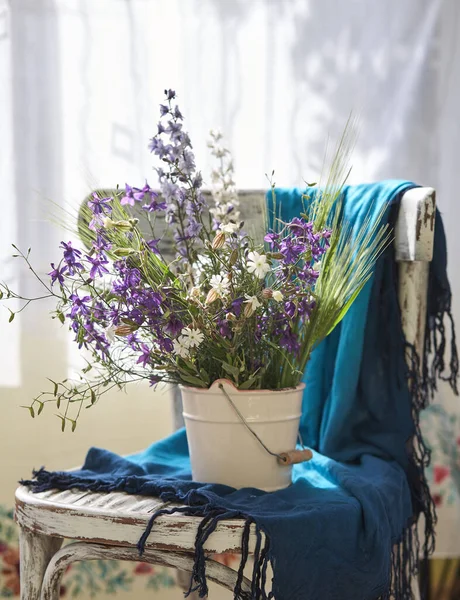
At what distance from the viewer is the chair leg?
35.5 inches

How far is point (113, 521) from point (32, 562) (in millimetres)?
151

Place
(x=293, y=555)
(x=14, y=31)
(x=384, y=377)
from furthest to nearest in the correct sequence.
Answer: (x=14, y=31) < (x=384, y=377) < (x=293, y=555)

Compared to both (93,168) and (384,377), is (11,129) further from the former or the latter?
(384,377)

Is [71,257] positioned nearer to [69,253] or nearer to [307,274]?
[69,253]

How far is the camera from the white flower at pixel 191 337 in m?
0.82

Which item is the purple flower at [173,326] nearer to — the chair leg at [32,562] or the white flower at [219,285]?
the white flower at [219,285]

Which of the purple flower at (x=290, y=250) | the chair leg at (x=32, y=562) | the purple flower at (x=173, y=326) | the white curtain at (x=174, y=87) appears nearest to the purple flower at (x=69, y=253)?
the purple flower at (x=173, y=326)

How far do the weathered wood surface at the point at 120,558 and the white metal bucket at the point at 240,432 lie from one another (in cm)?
11

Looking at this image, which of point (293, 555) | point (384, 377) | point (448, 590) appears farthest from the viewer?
point (448, 590)

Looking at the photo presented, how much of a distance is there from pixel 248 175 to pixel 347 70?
0.31 meters

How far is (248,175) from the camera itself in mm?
1577

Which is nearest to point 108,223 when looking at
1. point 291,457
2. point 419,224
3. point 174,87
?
point 291,457

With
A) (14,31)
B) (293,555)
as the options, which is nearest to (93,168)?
(14,31)

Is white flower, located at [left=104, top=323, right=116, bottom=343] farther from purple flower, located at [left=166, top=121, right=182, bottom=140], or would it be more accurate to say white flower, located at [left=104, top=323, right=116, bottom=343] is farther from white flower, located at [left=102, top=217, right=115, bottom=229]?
purple flower, located at [left=166, top=121, right=182, bottom=140]
